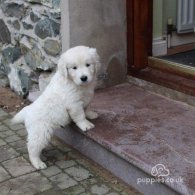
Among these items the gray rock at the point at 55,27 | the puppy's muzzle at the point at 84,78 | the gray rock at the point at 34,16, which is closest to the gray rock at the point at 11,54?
the gray rock at the point at 34,16

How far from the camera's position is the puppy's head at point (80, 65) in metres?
3.52

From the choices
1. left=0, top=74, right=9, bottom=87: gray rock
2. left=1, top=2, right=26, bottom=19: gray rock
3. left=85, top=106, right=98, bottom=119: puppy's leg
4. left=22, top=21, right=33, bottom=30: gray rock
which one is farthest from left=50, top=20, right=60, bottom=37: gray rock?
left=0, top=74, right=9, bottom=87: gray rock

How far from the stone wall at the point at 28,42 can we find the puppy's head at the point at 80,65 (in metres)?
1.14

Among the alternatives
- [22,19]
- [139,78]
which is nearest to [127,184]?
[139,78]

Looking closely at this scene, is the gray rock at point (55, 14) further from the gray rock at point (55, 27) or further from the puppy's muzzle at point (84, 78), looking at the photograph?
the puppy's muzzle at point (84, 78)

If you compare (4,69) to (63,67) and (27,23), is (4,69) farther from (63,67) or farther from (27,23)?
(63,67)

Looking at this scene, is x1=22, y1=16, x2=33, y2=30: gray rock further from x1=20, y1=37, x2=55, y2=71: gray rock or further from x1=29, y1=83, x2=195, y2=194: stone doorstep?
x1=29, y1=83, x2=195, y2=194: stone doorstep

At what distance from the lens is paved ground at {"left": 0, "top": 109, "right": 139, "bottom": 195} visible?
11.5 ft

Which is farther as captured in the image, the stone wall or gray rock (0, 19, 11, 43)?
gray rock (0, 19, 11, 43)

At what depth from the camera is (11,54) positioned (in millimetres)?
5723

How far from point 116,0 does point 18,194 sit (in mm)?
2343

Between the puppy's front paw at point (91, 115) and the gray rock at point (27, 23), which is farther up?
the gray rock at point (27, 23)

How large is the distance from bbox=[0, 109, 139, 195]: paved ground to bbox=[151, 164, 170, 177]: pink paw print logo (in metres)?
0.34

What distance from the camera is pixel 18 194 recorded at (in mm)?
3488
